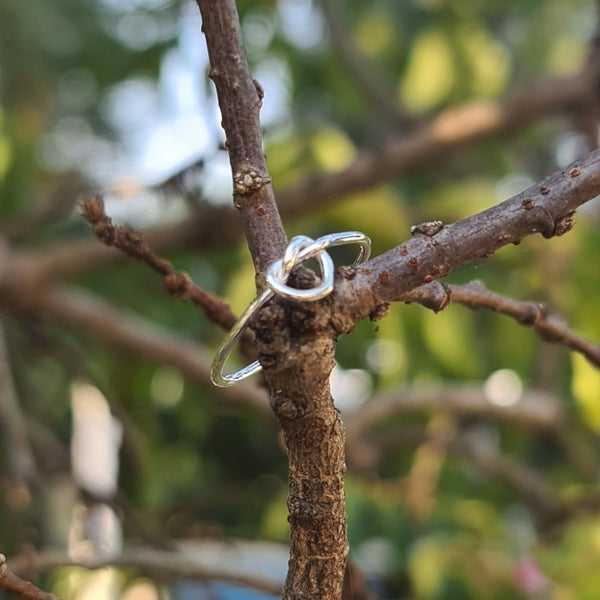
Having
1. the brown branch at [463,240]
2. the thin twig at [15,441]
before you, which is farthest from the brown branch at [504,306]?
the thin twig at [15,441]

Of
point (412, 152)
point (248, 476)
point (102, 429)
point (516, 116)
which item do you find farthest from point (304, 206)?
point (248, 476)

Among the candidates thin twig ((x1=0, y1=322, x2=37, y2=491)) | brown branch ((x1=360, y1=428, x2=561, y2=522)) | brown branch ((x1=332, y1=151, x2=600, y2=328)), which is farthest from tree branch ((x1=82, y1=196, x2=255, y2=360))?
brown branch ((x1=360, y1=428, x2=561, y2=522))

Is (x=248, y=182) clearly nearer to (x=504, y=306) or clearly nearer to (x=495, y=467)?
(x=504, y=306)

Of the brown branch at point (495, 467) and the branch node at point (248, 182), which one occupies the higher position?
the brown branch at point (495, 467)

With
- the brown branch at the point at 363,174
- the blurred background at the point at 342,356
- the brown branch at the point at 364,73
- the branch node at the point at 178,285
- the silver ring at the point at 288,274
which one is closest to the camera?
the silver ring at the point at 288,274

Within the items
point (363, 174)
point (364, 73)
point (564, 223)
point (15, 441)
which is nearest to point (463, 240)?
point (564, 223)

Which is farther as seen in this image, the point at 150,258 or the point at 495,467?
the point at 495,467

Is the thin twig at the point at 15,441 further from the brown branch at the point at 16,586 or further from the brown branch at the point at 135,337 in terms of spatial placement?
the brown branch at the point at 16,586
